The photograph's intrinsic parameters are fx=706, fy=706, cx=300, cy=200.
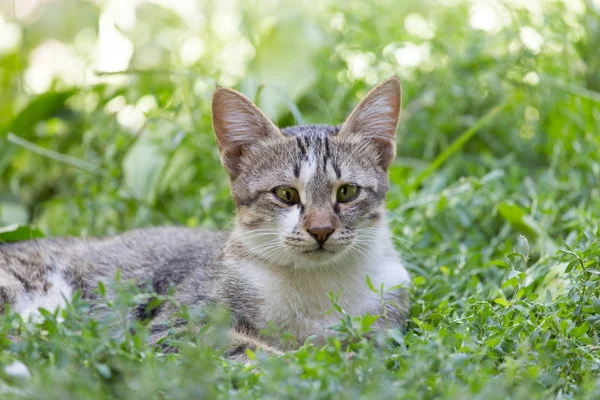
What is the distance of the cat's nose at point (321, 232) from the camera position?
9.34ft

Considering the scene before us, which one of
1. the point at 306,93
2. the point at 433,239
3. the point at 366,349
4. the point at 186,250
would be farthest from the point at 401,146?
the point at 366,349

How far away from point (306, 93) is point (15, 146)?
2.07 meters

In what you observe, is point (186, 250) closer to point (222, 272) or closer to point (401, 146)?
point (222, 272)

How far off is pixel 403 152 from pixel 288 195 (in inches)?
88.5

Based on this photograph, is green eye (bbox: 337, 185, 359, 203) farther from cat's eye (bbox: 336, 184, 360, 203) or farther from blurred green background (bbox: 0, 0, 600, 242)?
blurred green background (bbox: 0, 0, 600, 242)

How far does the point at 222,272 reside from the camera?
3125 mm

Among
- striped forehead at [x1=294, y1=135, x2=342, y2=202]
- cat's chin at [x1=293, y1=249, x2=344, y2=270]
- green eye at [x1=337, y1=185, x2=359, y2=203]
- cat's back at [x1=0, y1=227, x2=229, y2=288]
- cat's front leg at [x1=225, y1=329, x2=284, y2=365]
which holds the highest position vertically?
striped forehead at [x1=294, y1=135, x2=342, y2=202]

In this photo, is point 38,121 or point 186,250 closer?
point 186,250

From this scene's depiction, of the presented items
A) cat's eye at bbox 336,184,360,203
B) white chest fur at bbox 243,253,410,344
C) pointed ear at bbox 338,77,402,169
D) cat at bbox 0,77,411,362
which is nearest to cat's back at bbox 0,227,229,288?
cat at bbox 0,77,411,362

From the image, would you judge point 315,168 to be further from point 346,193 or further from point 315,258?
point 315,258

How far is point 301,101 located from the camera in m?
5.29

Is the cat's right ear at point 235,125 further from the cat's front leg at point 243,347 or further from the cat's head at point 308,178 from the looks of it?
the cat's front leg at point 243,347

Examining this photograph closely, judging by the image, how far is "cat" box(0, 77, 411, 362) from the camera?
9.61ft

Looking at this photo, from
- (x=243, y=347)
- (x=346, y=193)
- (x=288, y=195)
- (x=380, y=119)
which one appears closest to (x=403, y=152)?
(x=380, y=119)
